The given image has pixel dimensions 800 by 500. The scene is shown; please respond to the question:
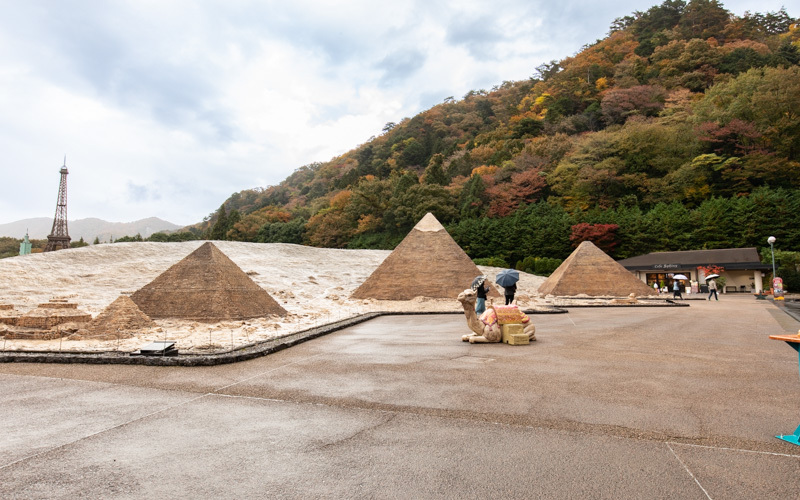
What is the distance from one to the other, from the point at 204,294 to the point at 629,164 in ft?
131

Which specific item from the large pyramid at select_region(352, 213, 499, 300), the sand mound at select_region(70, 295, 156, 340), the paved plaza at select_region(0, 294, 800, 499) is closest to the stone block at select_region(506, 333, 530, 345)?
the paved plaza at select_region(0, 294, 800, 499)

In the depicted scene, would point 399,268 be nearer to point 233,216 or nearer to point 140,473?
point 140,473

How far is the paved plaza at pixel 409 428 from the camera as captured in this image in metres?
2.73

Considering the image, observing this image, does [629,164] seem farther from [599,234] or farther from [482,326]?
[482,326]

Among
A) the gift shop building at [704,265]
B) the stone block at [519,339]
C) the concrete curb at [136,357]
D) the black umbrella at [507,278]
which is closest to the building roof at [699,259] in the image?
the gift shop building at [704,265]

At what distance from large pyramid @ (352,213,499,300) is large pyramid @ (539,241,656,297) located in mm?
6362

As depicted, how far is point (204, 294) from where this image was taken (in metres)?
12.3

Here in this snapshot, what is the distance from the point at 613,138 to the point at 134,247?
39.5 meters

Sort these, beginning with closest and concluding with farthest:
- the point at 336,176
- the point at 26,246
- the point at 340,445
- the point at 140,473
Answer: the point at 140,473, the point at 340,445, the point at 26,246, the point at 336,176

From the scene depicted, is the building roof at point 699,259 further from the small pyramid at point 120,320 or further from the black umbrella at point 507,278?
the small pyramid at point 120,320

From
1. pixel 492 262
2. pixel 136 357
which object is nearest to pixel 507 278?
pixel 136 357

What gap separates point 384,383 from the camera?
5.38m

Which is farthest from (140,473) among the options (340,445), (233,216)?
(233,216)

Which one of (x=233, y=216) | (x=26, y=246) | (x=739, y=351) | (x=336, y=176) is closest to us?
(x=739, y=351)
